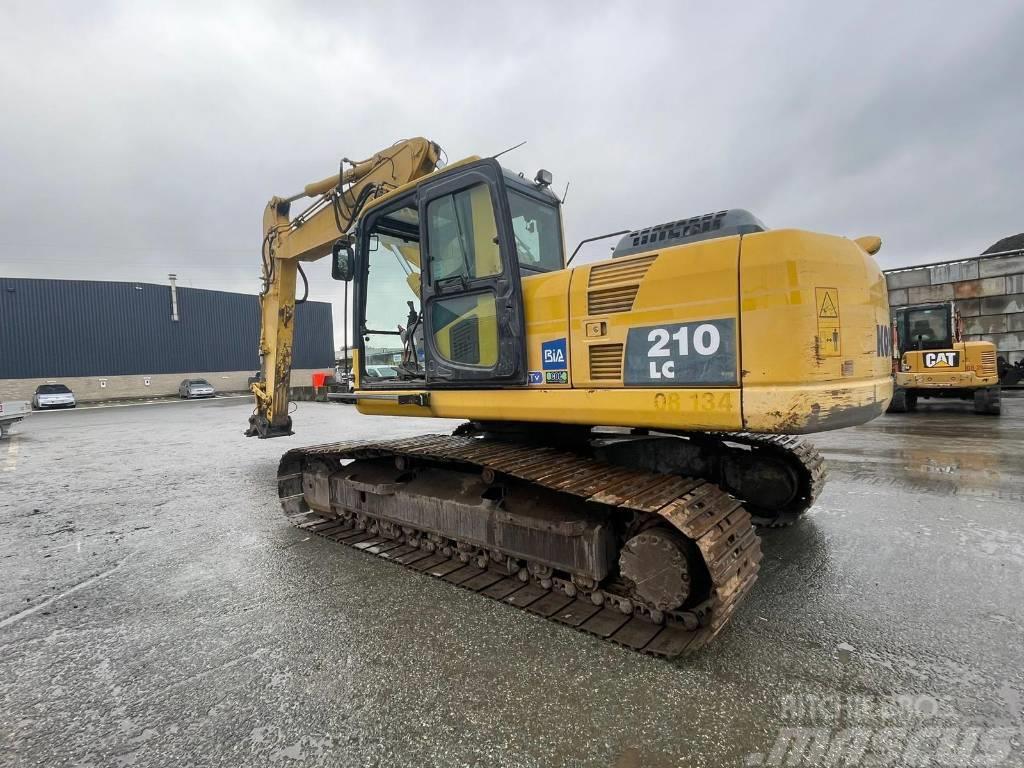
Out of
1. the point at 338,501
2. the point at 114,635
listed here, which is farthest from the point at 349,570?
the point at 114,635

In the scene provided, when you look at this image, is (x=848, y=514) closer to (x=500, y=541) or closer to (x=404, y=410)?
(x=500, y=541)

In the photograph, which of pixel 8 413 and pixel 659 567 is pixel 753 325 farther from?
pixel 8 413

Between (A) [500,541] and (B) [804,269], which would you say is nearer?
(B) [804,269]

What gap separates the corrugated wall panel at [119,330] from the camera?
2922cm

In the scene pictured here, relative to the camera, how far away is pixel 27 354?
2917cm

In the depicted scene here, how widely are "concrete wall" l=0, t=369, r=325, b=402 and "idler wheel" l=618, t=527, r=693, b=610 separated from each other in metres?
36.9

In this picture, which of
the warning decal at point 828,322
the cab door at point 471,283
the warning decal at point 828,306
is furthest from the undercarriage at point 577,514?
the warning decal at point 828,306

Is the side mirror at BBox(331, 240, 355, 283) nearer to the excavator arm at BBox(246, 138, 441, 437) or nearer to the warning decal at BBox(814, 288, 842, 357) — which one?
the excavator arm at BBox(246, 138, 441, 437)

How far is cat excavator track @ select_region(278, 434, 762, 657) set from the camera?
9.18 feet

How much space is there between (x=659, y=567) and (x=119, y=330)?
38494 mm

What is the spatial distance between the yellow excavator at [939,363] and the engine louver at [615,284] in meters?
12.2

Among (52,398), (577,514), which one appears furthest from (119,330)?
(577,514)

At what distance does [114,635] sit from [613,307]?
11.5 feet

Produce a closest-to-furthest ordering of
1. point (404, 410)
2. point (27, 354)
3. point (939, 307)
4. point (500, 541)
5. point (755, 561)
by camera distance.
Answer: point (755, 561) < point (500, 541) < point (404, 410) < point (939, 307) < point (27, 354)
